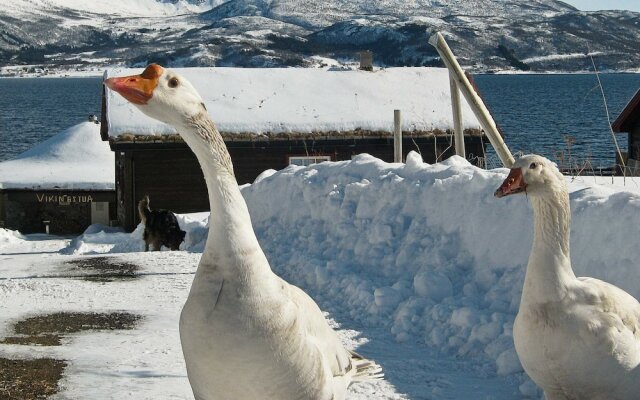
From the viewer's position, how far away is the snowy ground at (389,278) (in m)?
7.66

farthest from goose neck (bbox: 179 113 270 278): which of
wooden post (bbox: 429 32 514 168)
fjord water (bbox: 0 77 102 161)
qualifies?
fjord water (bbox: 0 77 102 161)

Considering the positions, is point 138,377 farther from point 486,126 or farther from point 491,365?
point 486,126

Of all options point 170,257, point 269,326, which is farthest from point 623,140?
point 269,326

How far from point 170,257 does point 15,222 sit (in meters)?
19.8

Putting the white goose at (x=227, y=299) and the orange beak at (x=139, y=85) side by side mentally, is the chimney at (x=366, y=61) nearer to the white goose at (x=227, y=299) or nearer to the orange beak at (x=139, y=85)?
the white goose at (x=227, y=299)

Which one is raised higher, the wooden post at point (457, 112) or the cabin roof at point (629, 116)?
the wooden post at point (457, 112)

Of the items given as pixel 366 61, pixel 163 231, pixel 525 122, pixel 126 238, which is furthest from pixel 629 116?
pixel 525 122

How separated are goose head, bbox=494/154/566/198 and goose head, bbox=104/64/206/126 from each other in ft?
8.34

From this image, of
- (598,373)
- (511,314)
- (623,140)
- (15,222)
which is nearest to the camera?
(598,373)

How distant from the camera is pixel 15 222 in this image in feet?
106

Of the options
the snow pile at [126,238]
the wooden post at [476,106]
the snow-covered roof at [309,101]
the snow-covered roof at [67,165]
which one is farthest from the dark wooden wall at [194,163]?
the wooden post at [476,106]

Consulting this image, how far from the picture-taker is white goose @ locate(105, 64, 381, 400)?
4.28 meters

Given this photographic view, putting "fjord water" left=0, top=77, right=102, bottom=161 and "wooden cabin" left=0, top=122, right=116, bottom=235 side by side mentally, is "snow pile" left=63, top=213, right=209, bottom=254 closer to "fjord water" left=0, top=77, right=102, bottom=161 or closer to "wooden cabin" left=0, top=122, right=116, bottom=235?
"wooden cabin" left=0, top=122, right=116, bottom=235

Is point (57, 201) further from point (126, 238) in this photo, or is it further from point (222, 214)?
point (222, 214)
